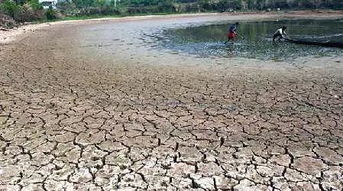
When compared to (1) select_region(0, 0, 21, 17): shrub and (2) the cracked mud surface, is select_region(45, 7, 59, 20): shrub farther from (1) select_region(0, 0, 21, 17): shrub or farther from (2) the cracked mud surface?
(2) the cracked mud surface

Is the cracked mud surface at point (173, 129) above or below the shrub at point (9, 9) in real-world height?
below

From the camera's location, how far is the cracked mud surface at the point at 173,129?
5.46m

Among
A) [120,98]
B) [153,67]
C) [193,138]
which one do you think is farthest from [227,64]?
[193,138]

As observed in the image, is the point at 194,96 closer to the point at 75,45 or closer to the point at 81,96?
the point at 81,96

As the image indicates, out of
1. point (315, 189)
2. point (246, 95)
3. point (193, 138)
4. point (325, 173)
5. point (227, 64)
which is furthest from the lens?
point (227, 64)

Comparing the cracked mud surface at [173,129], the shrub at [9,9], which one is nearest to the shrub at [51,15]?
the shrub at [9,9]

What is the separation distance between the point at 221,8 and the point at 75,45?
52.5 meters

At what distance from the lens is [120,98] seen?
9.56 meters

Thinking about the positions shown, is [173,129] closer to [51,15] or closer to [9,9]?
[9,9]

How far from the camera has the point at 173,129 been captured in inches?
289

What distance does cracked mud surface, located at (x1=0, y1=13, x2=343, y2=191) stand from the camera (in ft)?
17.9

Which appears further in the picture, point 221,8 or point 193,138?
point 221,8

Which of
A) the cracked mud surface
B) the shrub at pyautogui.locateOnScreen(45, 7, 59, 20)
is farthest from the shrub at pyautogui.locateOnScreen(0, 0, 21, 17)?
the cracked mud surface

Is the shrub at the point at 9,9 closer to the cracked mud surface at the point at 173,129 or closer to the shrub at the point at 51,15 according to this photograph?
the shrub at the point at 51,15
